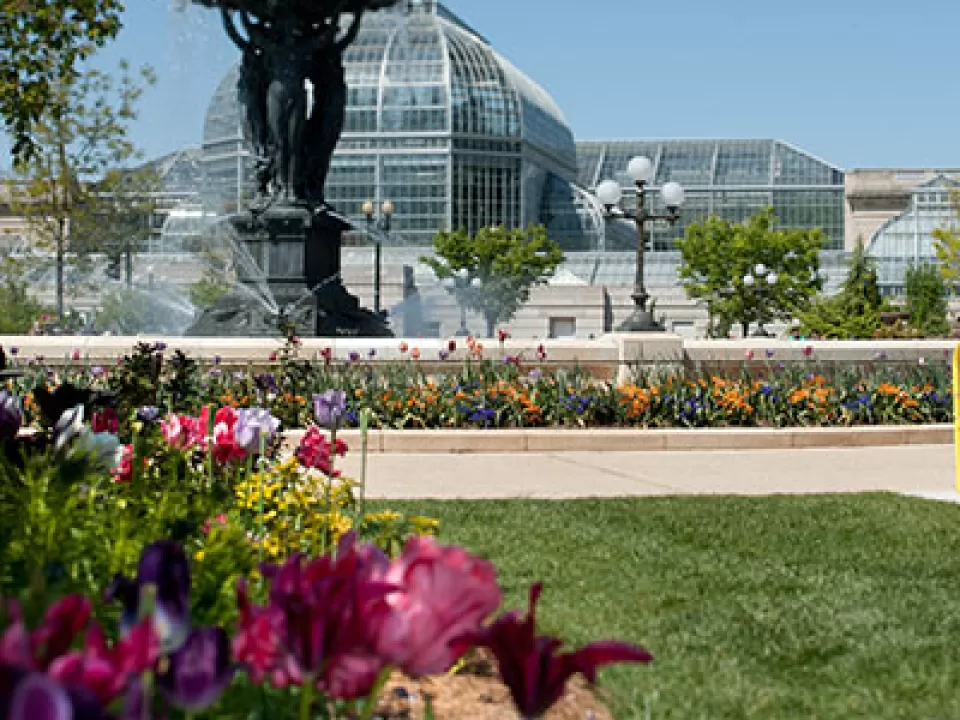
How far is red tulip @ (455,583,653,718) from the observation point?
5.92 ft

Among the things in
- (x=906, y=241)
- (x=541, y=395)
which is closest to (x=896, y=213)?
(x=906, y=241)

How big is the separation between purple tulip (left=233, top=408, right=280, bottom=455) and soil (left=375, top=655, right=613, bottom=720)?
1.13 meters

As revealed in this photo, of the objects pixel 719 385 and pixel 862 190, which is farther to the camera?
pixel 862 190

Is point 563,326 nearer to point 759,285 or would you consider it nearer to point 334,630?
point 759,285

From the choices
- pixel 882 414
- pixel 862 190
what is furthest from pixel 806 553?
pixel 862 190

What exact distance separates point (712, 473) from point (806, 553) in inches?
157

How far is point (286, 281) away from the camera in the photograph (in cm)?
1595

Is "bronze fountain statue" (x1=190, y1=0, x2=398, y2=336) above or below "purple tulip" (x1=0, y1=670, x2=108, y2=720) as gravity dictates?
above

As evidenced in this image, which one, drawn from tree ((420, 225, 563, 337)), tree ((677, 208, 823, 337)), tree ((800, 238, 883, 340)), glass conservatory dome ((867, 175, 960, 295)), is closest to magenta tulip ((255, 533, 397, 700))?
tree ((800, 238, 883, 340))

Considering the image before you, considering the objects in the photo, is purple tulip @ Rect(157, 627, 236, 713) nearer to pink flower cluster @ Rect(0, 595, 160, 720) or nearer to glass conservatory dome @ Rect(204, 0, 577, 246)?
pink flower cluster @ Rect(0, 595, 160, 720)

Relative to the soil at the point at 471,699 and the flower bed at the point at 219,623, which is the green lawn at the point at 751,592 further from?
the flower bed at the point at 219,623

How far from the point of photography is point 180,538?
3.25m

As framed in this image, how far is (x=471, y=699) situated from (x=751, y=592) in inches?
92.4

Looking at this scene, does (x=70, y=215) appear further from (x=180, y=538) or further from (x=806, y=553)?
(x=180, y=538)
